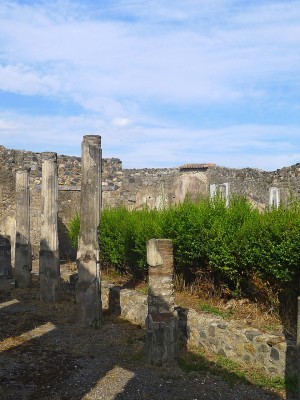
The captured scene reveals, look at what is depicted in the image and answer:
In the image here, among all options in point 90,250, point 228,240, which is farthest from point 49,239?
point 228,240

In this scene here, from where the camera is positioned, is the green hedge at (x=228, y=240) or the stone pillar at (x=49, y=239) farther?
the stone pillar at (x=49, y=239)

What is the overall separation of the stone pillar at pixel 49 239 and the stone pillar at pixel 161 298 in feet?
13.2

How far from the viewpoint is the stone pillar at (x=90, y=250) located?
314 inches

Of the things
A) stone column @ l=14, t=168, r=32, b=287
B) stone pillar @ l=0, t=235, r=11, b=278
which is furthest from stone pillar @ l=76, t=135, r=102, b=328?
stone pillar @ l=0, t=235, r=11, b=278

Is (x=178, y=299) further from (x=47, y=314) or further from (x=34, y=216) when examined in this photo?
(x=34, y=216)

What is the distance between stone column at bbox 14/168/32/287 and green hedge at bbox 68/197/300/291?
2650 mm

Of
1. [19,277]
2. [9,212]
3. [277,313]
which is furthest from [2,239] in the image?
[277,313]

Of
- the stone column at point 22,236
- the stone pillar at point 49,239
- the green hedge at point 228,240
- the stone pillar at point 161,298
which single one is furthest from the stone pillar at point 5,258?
the stone pillar at point 161,298

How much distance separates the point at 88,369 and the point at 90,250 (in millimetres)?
2333

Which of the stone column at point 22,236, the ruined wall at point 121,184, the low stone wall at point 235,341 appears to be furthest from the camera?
the ruined wall at point 121,184

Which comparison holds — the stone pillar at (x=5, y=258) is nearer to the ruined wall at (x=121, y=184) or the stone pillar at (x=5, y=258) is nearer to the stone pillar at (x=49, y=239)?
the stone pillar at (x=49, y=239)

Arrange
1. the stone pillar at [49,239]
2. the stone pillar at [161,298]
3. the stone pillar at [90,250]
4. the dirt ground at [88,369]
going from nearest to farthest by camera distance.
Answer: the dirt ground at [88,369] → the stone pillar at [161,298] → the stone pillar at [90,250] → the stone pillar at [49,239]

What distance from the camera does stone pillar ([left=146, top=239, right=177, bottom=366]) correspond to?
6.46 meters

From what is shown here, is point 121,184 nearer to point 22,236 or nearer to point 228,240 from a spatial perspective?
point 22,236
